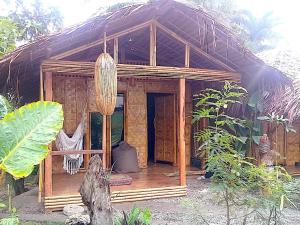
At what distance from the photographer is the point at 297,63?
9359 millimetres

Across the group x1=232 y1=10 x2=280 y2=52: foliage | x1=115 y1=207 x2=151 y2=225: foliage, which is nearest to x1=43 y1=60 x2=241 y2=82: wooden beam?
x1=115 y1=207 x2=151 y2=225: foliage

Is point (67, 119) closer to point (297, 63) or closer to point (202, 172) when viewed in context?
point (202, 172)

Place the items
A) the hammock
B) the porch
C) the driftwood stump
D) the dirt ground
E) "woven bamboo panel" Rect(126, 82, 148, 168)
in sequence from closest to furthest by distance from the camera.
Answer: the driftwood stump
the dirt ground
the porch
the hammock
"woven bamboo panel" Rect(126, 82, 148, 168)

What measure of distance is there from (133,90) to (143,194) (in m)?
3.22

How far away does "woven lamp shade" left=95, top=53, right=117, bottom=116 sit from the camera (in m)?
5.49

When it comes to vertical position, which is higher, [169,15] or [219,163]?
[169,15]

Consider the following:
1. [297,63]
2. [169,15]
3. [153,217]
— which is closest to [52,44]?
[169,15]

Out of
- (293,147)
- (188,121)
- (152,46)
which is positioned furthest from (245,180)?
(293,147)

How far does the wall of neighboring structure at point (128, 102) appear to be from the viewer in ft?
27.1

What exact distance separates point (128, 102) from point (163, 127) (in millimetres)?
1427

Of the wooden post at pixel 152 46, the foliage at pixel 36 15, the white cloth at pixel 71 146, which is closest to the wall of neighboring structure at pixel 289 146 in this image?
the wooden post at pixel 152 46

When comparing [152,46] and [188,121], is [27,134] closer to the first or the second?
[152,46]

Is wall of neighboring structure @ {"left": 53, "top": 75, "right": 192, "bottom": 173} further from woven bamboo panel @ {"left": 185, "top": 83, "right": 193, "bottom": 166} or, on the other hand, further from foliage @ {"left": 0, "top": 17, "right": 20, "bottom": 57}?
foliage @ {"left": 0, "top": 17, "right": 20, "bottom": 57}

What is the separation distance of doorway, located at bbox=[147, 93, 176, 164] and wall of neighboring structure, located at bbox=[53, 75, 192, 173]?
45 cm
